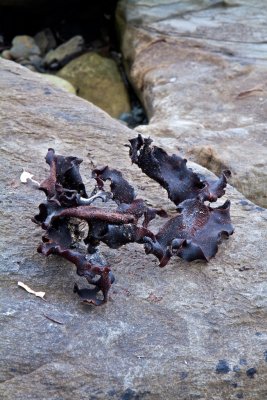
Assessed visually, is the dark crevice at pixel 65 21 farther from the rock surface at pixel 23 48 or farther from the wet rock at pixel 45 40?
the rock surface at pixel 23 48

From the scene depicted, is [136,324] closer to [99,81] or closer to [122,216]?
[122,216]

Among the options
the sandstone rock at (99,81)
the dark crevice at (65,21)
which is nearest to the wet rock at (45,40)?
the dark crevice at (65,21)

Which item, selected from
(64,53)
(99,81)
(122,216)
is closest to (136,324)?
(122,216)

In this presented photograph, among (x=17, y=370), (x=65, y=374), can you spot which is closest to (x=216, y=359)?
(x=65, y=374)

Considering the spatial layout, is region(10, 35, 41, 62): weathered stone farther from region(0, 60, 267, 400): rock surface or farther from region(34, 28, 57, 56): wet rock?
region(0, 60, 267, 400): rock surface

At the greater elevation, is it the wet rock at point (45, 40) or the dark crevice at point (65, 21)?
the dark crevice at point (65, 21)

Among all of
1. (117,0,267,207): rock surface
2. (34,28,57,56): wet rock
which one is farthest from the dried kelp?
(34,28,57,56): wet rock
